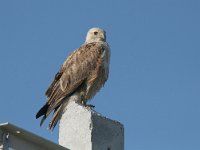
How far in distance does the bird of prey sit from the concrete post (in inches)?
149

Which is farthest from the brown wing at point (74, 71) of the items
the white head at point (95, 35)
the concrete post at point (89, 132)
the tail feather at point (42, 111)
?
the concrete post at point (89, 132)

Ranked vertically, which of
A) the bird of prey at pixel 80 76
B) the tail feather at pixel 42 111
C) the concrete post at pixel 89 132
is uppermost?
the bird of prey at pixel 80 76

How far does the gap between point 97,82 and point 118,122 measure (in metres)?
4.48

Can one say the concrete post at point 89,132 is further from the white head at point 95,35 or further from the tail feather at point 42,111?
the white head at point 95,35

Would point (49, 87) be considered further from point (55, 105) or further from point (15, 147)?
point (15, 147)

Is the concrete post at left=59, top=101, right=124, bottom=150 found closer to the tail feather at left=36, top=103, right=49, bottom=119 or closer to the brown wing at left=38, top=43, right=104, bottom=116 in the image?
the tail feather at left=36, top=103, right=49, bottom=119

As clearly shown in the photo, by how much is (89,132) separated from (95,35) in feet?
20.1

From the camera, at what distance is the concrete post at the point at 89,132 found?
5.14m

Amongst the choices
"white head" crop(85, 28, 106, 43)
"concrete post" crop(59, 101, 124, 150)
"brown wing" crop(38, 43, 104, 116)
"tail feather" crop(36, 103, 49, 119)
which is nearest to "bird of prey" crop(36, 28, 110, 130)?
"brown wing" crop(38, 43, 104, 116)

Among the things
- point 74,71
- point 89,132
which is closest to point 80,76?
point 74,71

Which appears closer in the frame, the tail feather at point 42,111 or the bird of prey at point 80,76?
the tail feather at point 42,111

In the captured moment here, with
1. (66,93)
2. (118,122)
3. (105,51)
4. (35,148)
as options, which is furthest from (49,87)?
(35,148)

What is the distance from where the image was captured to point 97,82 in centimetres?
984

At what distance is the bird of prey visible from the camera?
955 cm
